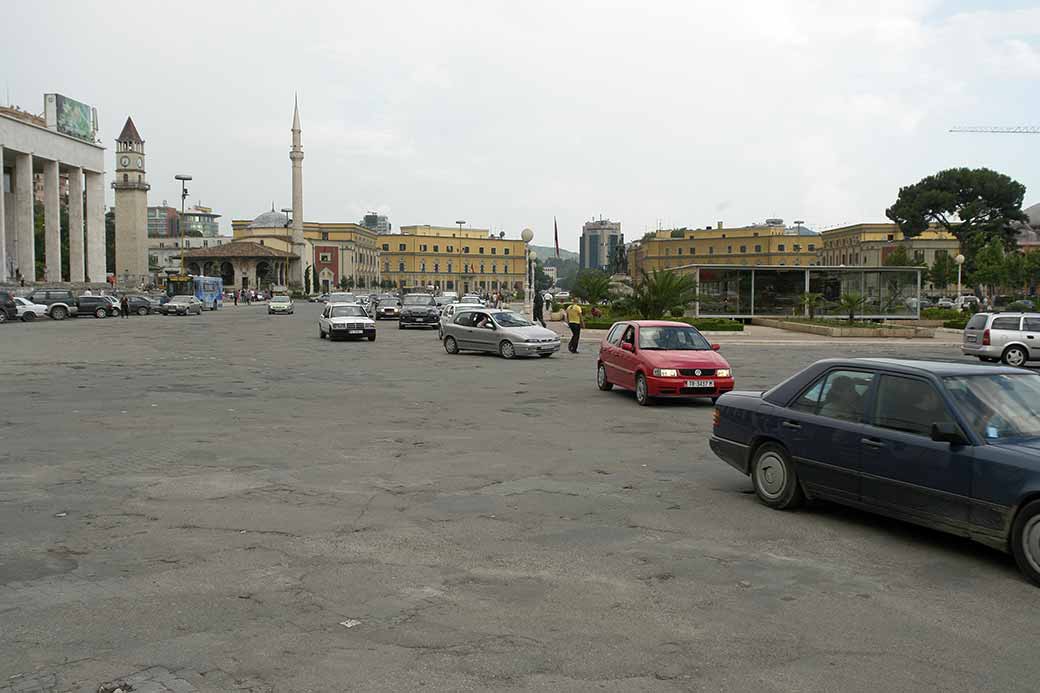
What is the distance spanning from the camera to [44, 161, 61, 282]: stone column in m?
80.0

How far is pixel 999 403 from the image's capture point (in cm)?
666

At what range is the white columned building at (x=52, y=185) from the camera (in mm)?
75156

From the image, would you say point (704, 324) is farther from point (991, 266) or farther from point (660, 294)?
point (991, 266)

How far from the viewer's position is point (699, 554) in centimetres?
659

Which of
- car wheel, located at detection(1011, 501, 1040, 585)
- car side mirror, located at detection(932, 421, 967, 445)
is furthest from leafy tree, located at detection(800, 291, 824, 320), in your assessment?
car wheel, located at detection(1011, 501, 1040, 585)

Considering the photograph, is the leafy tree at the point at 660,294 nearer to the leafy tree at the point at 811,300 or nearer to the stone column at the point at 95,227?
the leafy tree at the point at 811,300

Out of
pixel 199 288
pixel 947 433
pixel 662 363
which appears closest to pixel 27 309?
→ pixel 199 288

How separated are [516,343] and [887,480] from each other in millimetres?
19300

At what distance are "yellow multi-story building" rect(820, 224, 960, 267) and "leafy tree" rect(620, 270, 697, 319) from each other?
72.4 meters

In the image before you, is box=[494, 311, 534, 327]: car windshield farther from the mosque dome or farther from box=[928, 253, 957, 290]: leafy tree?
the mosque dome

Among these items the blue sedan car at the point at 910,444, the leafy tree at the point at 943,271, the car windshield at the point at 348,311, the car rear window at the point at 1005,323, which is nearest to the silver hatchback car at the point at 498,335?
the car windshield at the point at 348,311

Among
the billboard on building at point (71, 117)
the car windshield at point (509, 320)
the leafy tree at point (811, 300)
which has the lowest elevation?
the car windshield at point (509, 320)

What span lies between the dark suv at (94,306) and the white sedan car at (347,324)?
27.6 meters

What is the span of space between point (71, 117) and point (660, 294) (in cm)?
7298
